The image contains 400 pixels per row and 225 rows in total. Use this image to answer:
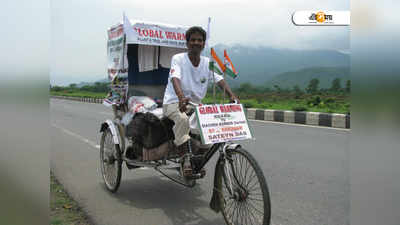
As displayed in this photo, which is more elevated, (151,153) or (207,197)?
(151,153)

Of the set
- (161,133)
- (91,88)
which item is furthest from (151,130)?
(91,88)

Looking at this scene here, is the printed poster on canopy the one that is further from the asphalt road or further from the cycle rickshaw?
the asphalt road

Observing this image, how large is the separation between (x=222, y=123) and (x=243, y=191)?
1.83 feet

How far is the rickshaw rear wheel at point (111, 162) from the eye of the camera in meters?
3.95

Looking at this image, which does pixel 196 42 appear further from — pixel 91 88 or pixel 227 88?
pixel 91 88

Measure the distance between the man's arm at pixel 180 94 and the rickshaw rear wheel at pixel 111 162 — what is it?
3.98 ft

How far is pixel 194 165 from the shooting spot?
3.29m

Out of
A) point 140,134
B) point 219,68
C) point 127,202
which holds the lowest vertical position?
point 127,202

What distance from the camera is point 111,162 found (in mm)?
4156

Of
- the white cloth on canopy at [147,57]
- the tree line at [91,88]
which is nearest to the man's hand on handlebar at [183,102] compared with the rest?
the white cloth on canopy at [147,57]

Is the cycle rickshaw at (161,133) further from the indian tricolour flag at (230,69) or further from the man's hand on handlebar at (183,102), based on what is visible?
the indian tricolour flag at (230,69)
